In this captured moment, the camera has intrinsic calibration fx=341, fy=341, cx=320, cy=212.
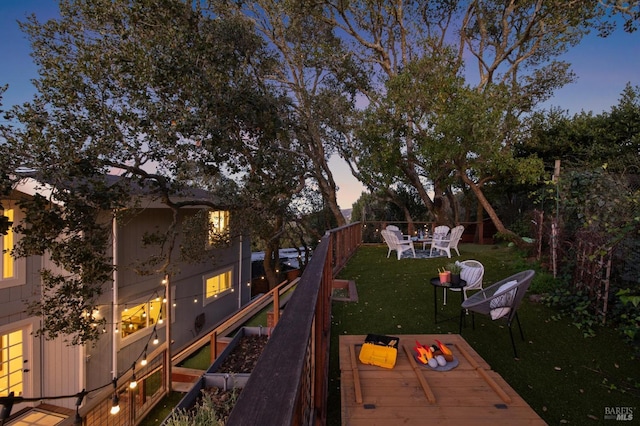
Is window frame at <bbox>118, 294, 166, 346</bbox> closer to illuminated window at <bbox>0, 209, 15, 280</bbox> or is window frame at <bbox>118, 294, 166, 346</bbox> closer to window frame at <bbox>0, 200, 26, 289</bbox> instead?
window frame at <bbox>0, 200, 26, 289</bbox>

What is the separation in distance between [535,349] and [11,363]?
26.2 feet

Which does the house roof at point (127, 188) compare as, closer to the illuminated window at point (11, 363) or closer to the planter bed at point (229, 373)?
the illuminated window at point (11, 363)

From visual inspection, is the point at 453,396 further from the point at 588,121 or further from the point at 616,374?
the point at 588,121

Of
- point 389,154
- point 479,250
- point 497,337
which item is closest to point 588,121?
point 479,250

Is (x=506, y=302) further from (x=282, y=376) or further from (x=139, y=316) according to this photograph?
(x=139, y=316)

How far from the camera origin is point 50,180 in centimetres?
591

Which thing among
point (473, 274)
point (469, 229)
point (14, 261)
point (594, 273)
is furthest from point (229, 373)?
point (469, 229)

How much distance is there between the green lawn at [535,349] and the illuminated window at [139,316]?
A: 4.70 meters

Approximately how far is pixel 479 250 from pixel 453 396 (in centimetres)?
1015

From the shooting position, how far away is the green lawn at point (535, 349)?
9.74 feet

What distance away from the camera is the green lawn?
9.74ft

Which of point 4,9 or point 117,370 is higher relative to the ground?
point 4,9

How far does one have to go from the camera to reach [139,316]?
7.79m

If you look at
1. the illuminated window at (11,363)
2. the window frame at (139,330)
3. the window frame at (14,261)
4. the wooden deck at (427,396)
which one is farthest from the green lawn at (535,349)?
the illuminated window at (11,363)
